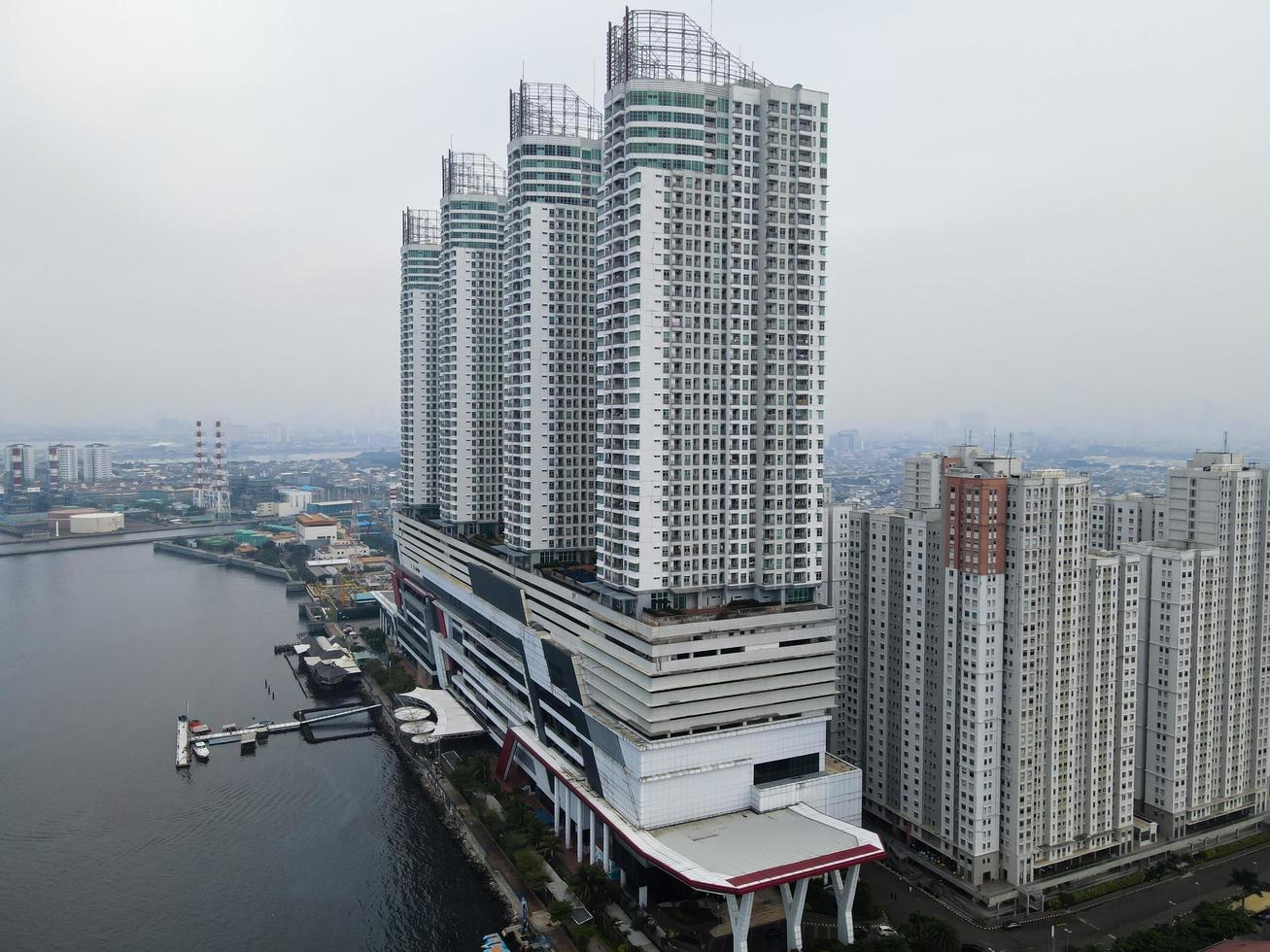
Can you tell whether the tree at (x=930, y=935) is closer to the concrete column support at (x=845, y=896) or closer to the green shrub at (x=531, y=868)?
the concrete column support at (x=845, y=896)

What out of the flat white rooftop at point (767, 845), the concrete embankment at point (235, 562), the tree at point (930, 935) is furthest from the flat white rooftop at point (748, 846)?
the concrete embankment at point (235, 562)

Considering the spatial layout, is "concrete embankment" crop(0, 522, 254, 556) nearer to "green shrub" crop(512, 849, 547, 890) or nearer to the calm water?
the calm water

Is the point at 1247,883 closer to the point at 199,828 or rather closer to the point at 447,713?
the point at 447,713

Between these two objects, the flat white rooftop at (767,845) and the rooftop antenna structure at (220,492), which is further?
the rooftop antenna structure at (220,492)

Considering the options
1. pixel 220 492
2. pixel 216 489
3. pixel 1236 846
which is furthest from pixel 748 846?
pixel 216 489

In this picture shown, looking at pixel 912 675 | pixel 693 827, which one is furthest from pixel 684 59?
pixel 693 827

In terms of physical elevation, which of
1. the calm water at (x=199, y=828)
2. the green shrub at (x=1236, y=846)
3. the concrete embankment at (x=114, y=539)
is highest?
the concrete embankment at (x=114, y=539)

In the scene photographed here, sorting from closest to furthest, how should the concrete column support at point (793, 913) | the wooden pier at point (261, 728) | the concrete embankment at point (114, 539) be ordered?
the concrete column support at point (793, 913) < the wooden pier at point (261, 728) < the concrete embankment at point (114, 539)
